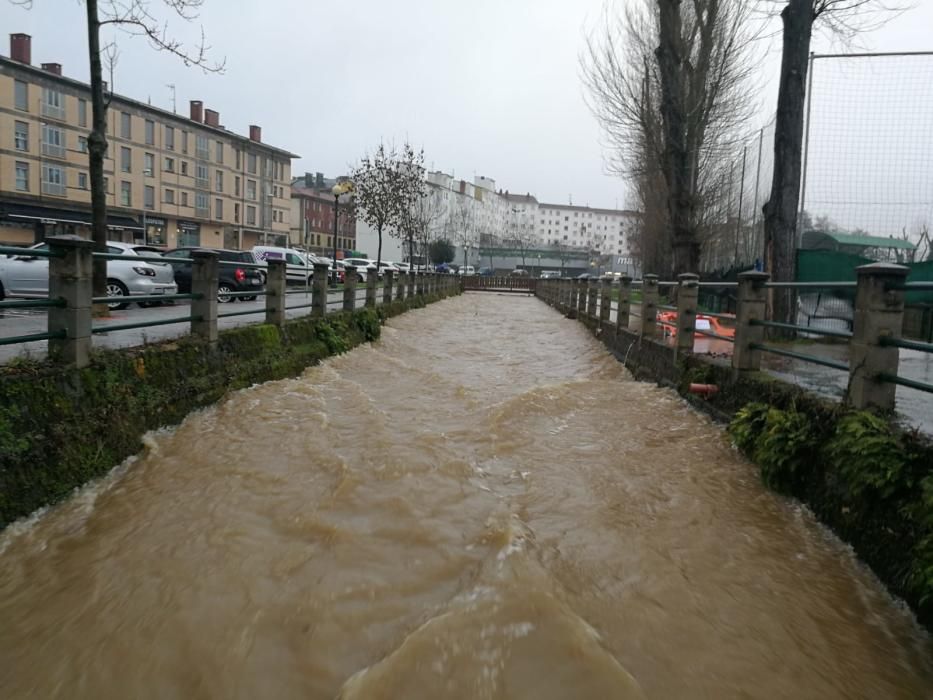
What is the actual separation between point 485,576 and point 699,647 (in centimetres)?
114

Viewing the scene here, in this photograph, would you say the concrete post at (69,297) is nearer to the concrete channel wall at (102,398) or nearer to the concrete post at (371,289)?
the concrete channel wall at (102,398)

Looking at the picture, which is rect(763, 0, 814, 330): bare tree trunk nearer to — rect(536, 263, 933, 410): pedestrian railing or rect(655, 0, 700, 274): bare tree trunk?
rect(536, 263, 933, 410): pedestrian railing

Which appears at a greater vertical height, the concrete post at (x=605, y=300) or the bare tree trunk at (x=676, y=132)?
the bare tree trunk at (x=676, y=132)

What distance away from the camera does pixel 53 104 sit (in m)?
42.5

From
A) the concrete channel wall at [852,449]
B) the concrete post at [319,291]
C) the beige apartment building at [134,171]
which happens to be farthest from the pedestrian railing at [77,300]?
the beige apartment building at [134,171]

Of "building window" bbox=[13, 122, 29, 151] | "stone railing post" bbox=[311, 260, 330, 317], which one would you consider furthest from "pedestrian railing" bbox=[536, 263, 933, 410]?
"building window" bbox=[13, 122, 29, 151]

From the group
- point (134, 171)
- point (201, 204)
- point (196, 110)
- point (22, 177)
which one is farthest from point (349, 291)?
point (196, 110)

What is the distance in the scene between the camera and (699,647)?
3164 millimetres

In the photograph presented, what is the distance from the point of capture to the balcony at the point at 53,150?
138ft

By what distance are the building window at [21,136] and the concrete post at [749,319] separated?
45893mm

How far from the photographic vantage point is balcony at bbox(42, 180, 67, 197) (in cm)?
4194

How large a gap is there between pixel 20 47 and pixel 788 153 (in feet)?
151

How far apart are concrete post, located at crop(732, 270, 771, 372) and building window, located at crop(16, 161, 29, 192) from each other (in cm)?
4523

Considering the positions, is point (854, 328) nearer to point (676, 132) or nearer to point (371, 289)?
point (371, 289)
